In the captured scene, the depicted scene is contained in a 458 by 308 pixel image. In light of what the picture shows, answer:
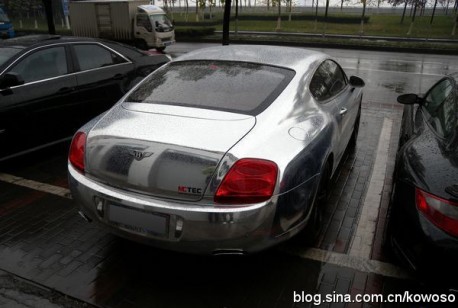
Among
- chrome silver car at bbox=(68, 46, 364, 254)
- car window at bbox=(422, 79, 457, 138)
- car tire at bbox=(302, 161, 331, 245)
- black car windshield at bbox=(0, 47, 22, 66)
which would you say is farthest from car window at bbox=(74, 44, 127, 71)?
car window at bbox=(422, 79, 457, 138)

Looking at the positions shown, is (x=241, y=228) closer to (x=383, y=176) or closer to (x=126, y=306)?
(x=126, y=306)

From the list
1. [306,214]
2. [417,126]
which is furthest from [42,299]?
[417,126]

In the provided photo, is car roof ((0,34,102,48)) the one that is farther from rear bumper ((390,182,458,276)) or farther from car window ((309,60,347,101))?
rear bumper ((390,182,458,276))

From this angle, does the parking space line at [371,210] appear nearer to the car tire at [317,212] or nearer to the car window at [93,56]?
the car tire at [317,212]

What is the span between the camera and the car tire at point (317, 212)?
10.4ft

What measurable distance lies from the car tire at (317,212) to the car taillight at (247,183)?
0.74m

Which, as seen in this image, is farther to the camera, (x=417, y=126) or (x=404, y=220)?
(x=417, y=126)

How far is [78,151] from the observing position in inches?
115

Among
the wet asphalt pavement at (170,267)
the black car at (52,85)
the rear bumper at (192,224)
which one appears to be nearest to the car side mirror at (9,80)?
the black car at (52,85)

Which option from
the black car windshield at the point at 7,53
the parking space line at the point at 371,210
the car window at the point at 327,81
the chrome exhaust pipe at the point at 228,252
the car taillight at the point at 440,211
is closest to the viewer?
the car taillight at the point at 440,211

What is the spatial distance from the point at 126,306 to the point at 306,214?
137 centimetres

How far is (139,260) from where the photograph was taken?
311 cm

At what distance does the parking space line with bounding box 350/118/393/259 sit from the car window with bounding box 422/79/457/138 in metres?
0.97

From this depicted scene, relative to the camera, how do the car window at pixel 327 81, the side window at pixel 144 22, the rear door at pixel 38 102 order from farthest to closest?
the side window at pixel 144 22
the rear door at pixel 38 102
the car window at pixel 327 81
